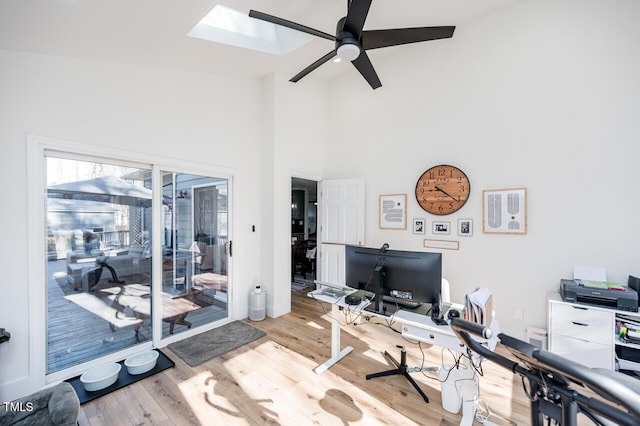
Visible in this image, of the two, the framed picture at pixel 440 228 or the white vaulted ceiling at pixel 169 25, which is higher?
the white vaulted ceiling at pixel 169 25

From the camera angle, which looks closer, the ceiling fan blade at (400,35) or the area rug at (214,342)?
the ceiling fan blade at (400,35)

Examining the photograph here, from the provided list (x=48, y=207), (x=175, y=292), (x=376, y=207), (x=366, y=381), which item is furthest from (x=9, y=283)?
(x=376, y=207)

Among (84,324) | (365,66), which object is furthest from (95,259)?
(365,66)

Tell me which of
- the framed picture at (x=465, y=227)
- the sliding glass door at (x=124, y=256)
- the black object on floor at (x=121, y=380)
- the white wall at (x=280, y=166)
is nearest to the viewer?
the black object on floor at (x=121, y=380)

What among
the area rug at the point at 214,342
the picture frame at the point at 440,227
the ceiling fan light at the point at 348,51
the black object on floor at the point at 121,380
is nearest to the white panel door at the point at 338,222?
the picture frame at the point at 440,227

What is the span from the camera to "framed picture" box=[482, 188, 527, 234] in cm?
313

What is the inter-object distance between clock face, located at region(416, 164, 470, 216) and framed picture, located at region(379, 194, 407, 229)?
0.26 meters

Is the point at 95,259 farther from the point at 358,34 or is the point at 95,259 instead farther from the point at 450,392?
the point at 450,392

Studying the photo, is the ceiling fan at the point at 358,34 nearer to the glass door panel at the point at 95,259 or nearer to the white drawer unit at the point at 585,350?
the glass door panel at the point at 95,259

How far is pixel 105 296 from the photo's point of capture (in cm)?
275

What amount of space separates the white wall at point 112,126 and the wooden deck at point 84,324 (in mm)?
211

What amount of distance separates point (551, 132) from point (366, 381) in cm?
330

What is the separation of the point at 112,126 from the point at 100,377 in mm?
2341

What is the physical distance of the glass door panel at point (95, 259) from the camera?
95.9 inches
